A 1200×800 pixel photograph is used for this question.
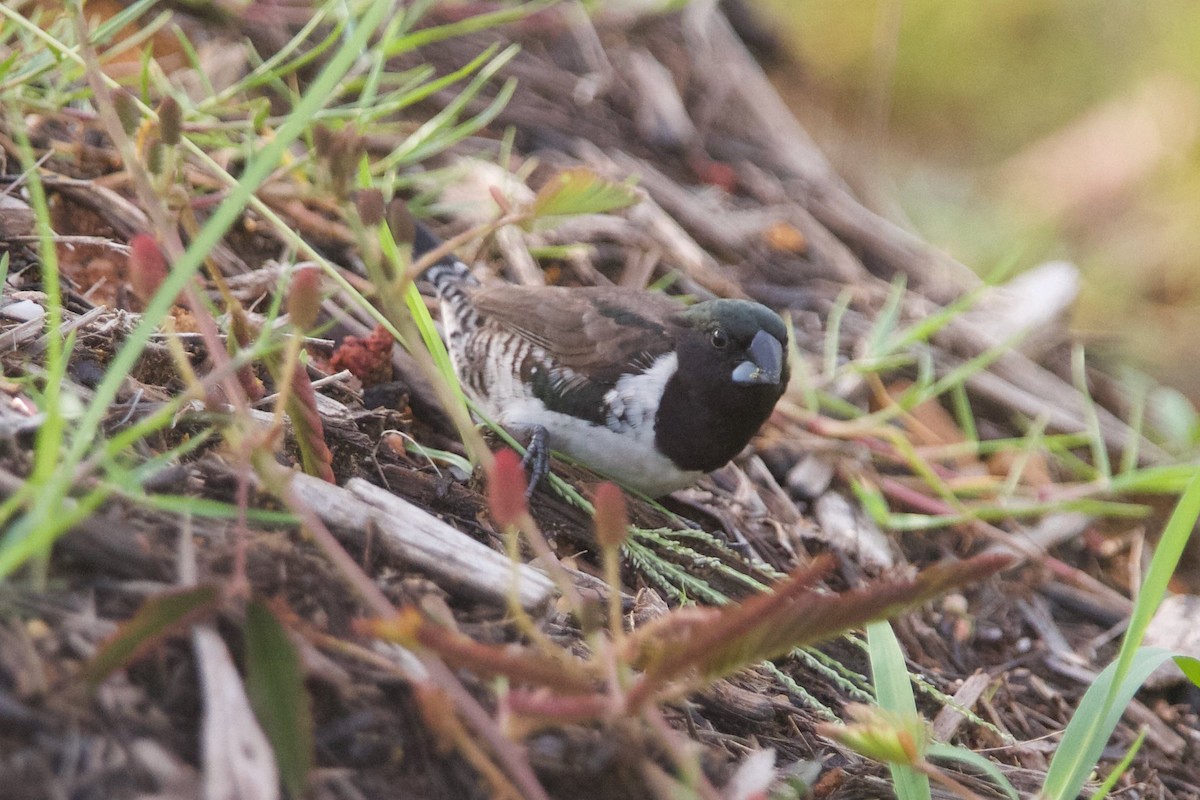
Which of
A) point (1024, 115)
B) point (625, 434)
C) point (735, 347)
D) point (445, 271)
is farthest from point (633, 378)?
point (1024, 115)

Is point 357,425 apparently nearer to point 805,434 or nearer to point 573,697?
point 573,697

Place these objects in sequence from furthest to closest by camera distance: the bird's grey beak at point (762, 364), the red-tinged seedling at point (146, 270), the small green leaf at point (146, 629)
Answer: the bird's grey beak at point (762, 364), the red-tinged seedling at point (146, 270), the small green leaf at point (146, 629)

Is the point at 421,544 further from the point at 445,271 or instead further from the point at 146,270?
the point at 445,271

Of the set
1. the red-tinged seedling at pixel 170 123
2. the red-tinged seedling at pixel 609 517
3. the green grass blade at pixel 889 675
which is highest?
the red-tinged seedling at pixel 170 123

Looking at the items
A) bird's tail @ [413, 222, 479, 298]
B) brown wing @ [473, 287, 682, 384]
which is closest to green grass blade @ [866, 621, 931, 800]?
brown wing @ [473, 287, 682, 384]

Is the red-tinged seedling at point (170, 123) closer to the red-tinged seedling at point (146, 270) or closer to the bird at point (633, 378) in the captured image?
the red-tinged seedling at point (146, 270)

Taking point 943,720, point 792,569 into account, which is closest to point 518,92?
point 792,569

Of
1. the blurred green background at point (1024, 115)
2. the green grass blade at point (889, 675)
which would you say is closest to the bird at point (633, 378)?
the green grass blade at point (889, 675)
